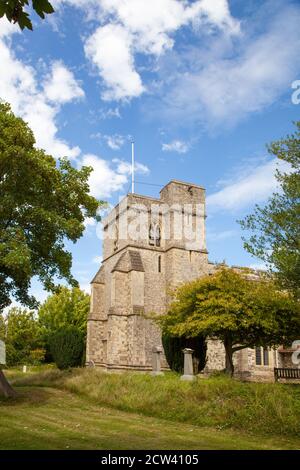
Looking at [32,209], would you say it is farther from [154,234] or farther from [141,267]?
[154,234]

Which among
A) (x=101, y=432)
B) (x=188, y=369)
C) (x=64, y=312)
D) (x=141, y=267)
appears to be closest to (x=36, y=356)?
(x=64, y=312)

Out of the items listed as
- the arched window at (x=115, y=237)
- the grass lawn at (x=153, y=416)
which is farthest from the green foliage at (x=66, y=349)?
the grass lawn at (x=153, y=416)

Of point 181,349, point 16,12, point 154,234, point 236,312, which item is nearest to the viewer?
point 16,12

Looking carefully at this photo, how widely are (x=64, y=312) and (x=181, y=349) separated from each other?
27195 mm

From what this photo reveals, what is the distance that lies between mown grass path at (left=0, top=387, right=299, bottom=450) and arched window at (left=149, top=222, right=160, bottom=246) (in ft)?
65.3

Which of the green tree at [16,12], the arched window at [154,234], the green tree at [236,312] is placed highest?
the arched window at [154,234]

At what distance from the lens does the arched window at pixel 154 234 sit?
34.0 metres

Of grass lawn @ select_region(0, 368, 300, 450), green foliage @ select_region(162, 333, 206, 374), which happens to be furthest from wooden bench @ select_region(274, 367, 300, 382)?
grass lawn @ select_region(0, 368, 300, 450)

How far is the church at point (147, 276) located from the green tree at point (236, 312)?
9.37 metres

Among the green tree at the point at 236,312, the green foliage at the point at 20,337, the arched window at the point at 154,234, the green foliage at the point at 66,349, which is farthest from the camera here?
the green foliage at the point at 20,337

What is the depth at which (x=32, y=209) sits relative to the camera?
1524 centimetres

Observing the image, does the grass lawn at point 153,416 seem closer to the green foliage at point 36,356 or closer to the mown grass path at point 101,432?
the mown grass path at point 101,432

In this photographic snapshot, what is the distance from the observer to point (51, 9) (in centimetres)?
448
